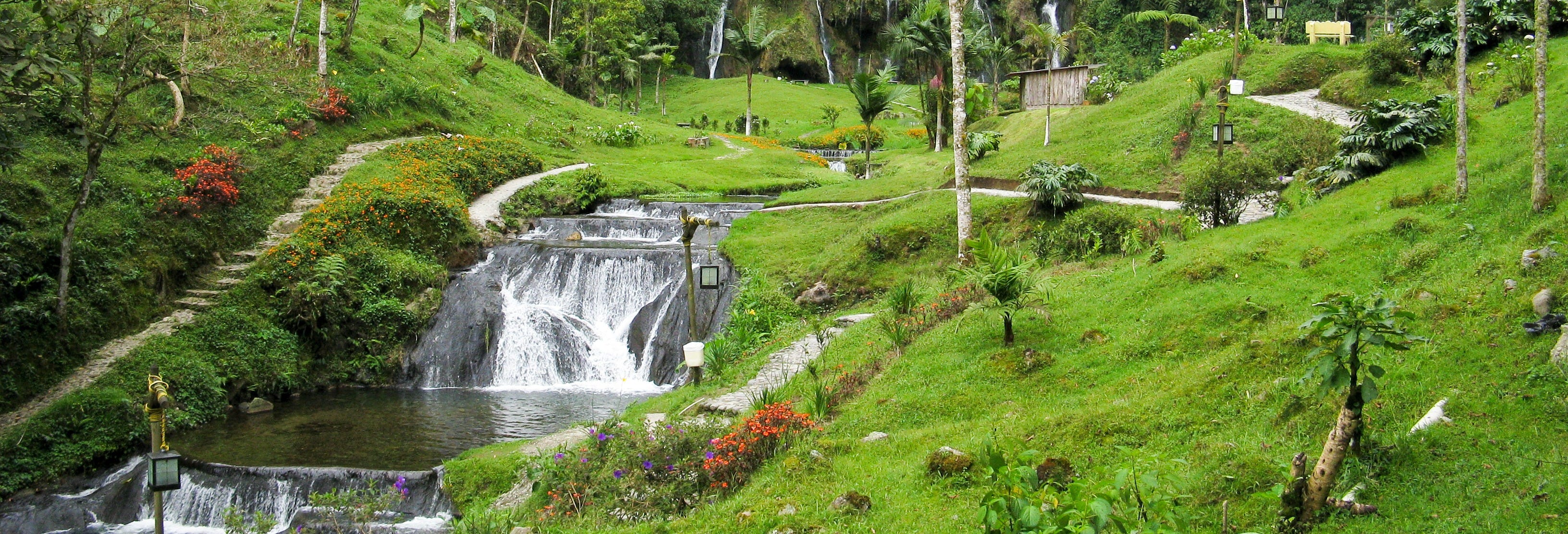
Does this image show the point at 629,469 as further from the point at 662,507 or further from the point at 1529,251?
the point at 1529,251

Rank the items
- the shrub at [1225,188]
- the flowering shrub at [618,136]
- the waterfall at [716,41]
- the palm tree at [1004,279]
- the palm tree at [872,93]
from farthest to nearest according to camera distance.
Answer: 1. the waterfall at [716,41]
2. the flowering shrub at [618,136]
3. the palm tree at [872,93]
4. the shrub at [1225,188]
5. the palm tree at [1004,279]

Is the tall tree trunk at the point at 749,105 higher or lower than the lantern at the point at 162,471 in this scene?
higher

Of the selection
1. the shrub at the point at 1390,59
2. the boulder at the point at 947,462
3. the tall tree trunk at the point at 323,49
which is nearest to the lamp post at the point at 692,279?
the boulder at the point at 947,462

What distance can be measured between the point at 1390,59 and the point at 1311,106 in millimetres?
1787

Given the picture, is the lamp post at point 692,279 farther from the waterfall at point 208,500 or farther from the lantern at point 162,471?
the lantern at point 162,471

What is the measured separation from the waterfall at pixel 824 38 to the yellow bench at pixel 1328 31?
3888 centimetres

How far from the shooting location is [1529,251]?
8.73 meters

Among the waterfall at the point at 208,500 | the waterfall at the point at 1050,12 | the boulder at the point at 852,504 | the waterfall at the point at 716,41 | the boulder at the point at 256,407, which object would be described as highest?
the waterfall at the point at 1050,12

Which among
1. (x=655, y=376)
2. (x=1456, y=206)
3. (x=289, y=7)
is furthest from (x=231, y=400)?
(x=289, y=7)

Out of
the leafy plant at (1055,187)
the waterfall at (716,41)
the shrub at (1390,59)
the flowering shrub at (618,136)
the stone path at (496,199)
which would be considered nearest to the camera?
the leafy plant at (1055,187)

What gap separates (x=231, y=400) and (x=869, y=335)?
11.2 meters

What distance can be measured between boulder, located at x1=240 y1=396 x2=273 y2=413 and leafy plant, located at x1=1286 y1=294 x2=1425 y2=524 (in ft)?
52.7

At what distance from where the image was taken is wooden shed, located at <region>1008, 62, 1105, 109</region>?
88.6ft

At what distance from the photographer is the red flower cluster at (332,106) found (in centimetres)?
2497
